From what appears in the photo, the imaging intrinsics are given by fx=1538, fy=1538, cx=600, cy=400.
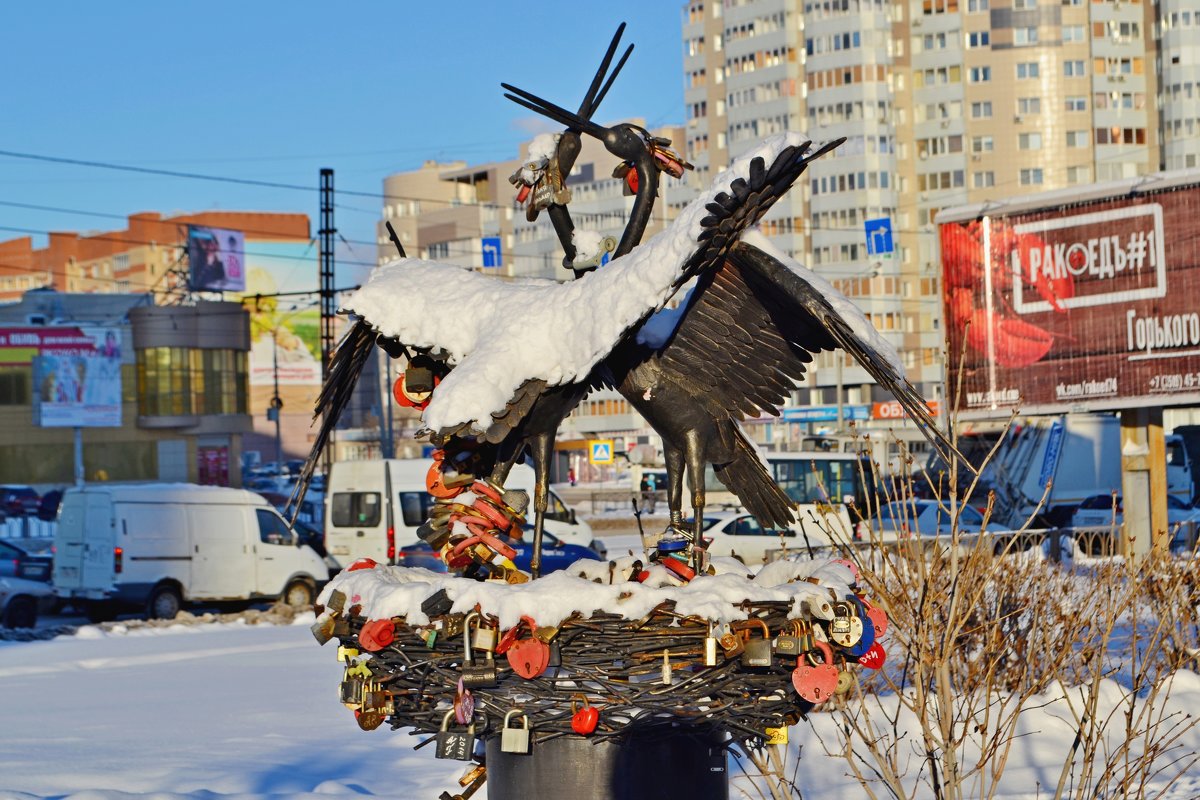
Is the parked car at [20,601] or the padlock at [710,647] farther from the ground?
the padlock at [710,647]

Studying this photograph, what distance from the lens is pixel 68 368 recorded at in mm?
59500

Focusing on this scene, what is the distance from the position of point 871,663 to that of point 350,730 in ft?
23.9

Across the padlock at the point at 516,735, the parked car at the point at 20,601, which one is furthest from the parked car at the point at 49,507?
the padlock at the point at 516,735

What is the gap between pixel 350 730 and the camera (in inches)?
412

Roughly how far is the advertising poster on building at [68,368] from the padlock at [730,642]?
2324 inches

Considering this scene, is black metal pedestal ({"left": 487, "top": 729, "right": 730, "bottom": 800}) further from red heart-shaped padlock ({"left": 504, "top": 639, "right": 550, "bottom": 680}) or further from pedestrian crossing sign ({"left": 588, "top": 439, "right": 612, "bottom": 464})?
pedestrian crossing sign ({"left": 588, "top": 439, "right": 612, "bottom": 464})

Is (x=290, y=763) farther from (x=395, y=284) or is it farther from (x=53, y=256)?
(x=53, y=256)

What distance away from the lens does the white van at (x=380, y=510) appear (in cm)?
2309

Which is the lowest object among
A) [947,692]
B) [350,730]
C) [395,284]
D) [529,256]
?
[350,730]

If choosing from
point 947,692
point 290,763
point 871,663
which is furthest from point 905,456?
point 290,763

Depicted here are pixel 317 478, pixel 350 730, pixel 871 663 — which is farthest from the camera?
pixel 317 478

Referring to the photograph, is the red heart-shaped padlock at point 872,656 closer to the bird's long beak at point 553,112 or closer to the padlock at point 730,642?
the padlock at point 730,642

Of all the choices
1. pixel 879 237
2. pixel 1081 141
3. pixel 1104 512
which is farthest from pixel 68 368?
pixel 1081 141

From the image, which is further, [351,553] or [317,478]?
[317,478]
